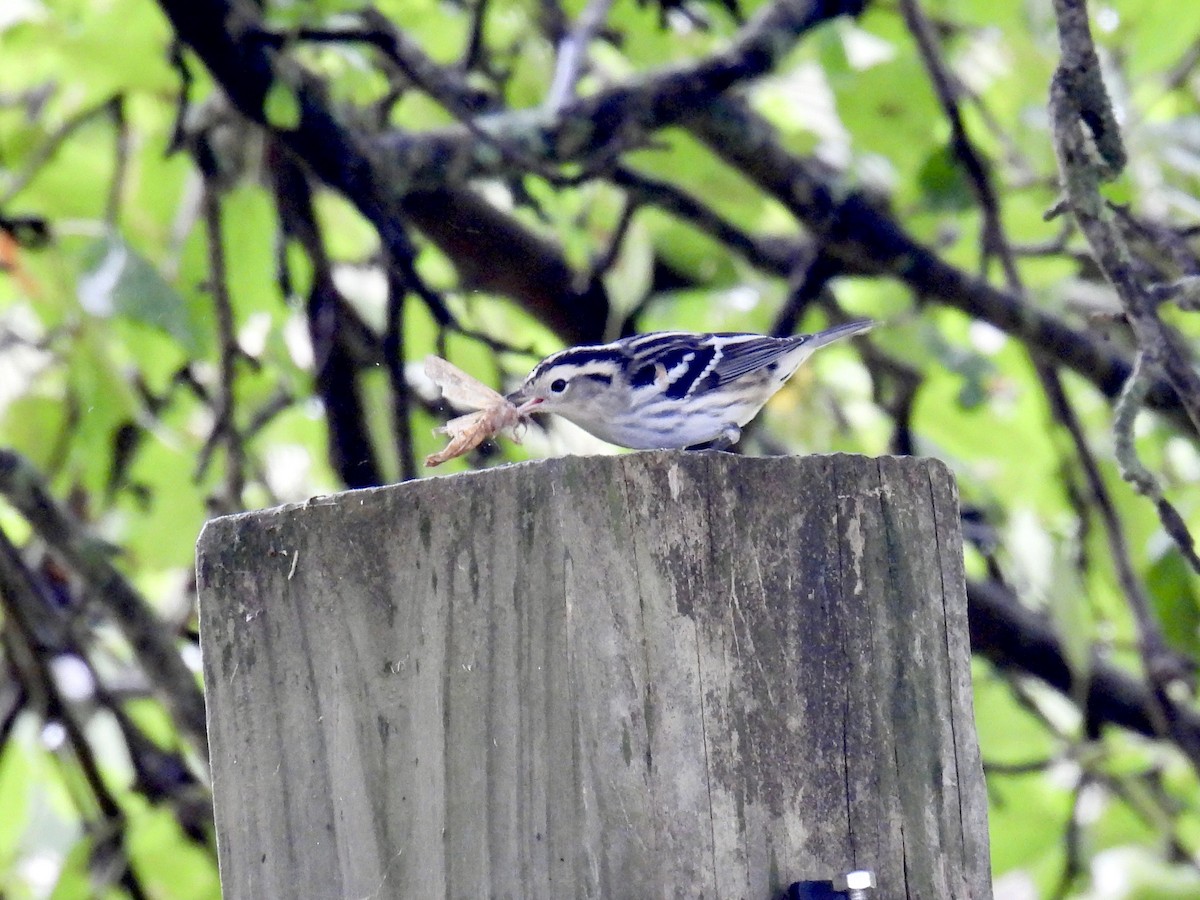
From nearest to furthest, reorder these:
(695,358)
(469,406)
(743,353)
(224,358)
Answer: (469,406)
(695,358)
(743,353)
(224,358)

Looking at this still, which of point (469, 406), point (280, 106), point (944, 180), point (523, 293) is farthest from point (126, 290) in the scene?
point (944, 180)

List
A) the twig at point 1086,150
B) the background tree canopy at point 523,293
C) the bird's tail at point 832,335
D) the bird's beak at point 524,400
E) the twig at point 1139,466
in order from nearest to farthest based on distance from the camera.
A: the twig at point 1139,466 → the twig at point 1086,150 → the bird's beak at point 524,400 → the background tree canopy at point 523,293 → the bird's tail at point 832,335

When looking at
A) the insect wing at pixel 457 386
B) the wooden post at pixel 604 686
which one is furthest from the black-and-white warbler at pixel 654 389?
the wooden post at pixel 604 686

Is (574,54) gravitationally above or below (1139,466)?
above

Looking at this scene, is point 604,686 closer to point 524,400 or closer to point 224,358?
point 524,400

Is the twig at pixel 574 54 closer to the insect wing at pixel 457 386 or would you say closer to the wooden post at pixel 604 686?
the insect wing at pixel 457 386

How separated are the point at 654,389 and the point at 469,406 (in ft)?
3.07

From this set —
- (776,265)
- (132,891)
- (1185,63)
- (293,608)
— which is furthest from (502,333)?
(293,608)

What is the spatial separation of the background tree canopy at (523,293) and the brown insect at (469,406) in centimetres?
58

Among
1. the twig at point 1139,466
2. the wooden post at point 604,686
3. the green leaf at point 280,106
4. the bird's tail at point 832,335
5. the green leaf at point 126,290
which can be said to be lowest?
the wooden post at point 604,686

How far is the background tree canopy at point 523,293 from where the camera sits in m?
4.19

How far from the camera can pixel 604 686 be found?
1.97 m

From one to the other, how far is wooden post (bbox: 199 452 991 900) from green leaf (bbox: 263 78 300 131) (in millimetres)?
2009

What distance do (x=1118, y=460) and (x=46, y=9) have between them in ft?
10.00
